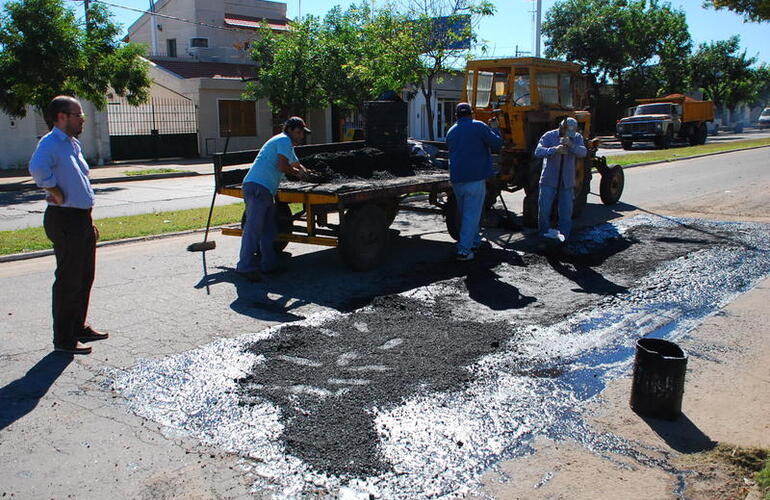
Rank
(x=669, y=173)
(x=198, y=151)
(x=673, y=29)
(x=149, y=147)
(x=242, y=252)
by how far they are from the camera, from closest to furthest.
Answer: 1. (x=242, y=252)
2. (x=669, y=173)
3. (x=149, y=147)
4. (x=198, y=151)
5. (x=673, y=29)

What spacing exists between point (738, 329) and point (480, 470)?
3655mm

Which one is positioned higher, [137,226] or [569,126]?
[569,126]

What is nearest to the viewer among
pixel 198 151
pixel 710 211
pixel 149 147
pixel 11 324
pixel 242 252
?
pixel 11 324

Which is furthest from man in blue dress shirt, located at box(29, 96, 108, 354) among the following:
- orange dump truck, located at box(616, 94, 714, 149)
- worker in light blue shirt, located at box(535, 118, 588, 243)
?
orange dump truck, located at box(616, 94, 714, 149)

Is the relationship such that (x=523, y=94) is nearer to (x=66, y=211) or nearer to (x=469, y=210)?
(x=469, y=210)

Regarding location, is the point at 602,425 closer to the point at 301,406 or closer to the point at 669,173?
the point at 301,406

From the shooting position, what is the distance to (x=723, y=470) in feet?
12.9

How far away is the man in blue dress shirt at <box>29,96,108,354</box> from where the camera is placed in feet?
17.6

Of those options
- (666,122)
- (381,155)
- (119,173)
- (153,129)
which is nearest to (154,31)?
(153,129)

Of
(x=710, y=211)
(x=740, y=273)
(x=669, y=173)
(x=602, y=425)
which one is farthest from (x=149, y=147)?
(x=602, y=425)

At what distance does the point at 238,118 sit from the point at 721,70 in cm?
4732

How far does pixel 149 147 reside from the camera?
28.7 metres

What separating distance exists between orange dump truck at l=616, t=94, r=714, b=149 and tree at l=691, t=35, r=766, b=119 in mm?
21467

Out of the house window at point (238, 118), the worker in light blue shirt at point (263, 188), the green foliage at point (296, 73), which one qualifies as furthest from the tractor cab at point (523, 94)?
the house window at point (238, 118)
